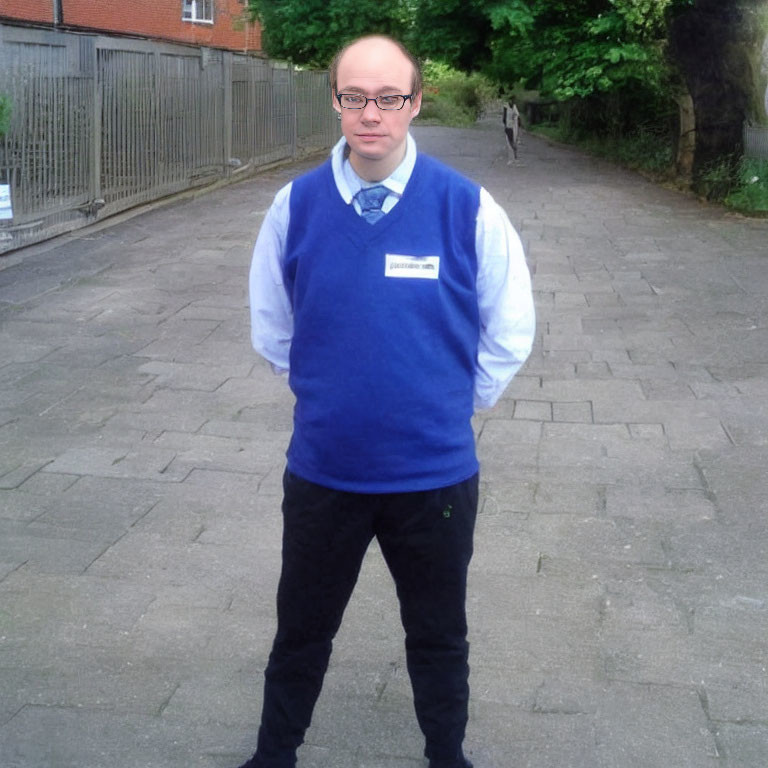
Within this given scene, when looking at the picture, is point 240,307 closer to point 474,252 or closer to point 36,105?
point 36,105

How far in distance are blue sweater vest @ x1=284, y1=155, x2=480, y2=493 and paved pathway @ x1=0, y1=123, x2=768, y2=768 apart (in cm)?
97

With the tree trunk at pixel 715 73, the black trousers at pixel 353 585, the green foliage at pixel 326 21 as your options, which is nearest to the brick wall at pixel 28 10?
the green foliage at pixel 326 21

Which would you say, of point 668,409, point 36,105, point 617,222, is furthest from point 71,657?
point 617,222

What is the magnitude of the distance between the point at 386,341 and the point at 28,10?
73.3ft

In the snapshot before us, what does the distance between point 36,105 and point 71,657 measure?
26.1 feet

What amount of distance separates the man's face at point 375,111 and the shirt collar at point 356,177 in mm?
15

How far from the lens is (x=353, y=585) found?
3062mm

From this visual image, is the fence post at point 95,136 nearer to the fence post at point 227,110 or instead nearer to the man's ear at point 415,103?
the fence post at point 227,110

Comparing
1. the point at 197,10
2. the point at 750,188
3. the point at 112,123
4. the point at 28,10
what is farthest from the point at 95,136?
the point at 197,10

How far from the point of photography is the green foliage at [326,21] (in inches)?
973

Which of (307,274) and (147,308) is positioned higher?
(307,274)

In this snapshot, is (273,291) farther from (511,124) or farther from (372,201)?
(511,124)

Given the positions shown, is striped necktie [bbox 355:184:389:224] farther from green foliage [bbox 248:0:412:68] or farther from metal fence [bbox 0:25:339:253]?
green foliage [bbox 248:0:412:68]

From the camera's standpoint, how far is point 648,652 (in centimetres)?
398
